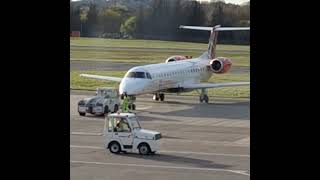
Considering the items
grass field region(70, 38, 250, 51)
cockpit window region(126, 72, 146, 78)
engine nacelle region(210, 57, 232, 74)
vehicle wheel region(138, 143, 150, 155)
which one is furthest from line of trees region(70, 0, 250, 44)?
vehicle wheel region(138, 143, 150, 155)

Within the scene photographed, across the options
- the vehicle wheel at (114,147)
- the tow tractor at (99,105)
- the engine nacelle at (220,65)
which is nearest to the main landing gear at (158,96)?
the engine nacelle at (220,65)

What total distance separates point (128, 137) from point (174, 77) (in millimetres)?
14563

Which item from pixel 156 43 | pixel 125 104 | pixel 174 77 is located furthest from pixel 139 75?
pixel 156 43

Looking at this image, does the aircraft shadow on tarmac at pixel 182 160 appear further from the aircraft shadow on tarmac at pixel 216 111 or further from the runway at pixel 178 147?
the aircraft shadow on tarmac at pixel 216 111

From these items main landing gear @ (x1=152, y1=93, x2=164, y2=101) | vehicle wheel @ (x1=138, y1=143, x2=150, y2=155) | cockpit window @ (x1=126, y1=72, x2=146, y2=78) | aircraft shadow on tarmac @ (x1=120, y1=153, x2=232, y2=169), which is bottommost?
aircraft shadow on tarmac @ (x1=120, y1=153, x2=232, y2=169)

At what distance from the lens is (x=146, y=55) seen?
208 ft

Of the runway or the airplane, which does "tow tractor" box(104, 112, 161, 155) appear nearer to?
the runway

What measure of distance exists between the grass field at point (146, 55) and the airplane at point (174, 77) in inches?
94.8

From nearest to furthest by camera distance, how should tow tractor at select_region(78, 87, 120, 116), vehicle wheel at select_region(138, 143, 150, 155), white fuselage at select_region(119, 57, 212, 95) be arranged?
vehicle wheel at select_region(138, 143, 150, 155) < tow tractor at select_region(78, 87, 120, 116) < white fuselage at select_region(119, 57, 212, 95)

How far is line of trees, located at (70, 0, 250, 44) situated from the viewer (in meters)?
43.3

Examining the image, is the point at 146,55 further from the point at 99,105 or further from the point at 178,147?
the point at 178,147

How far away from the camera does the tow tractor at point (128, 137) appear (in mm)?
18953
